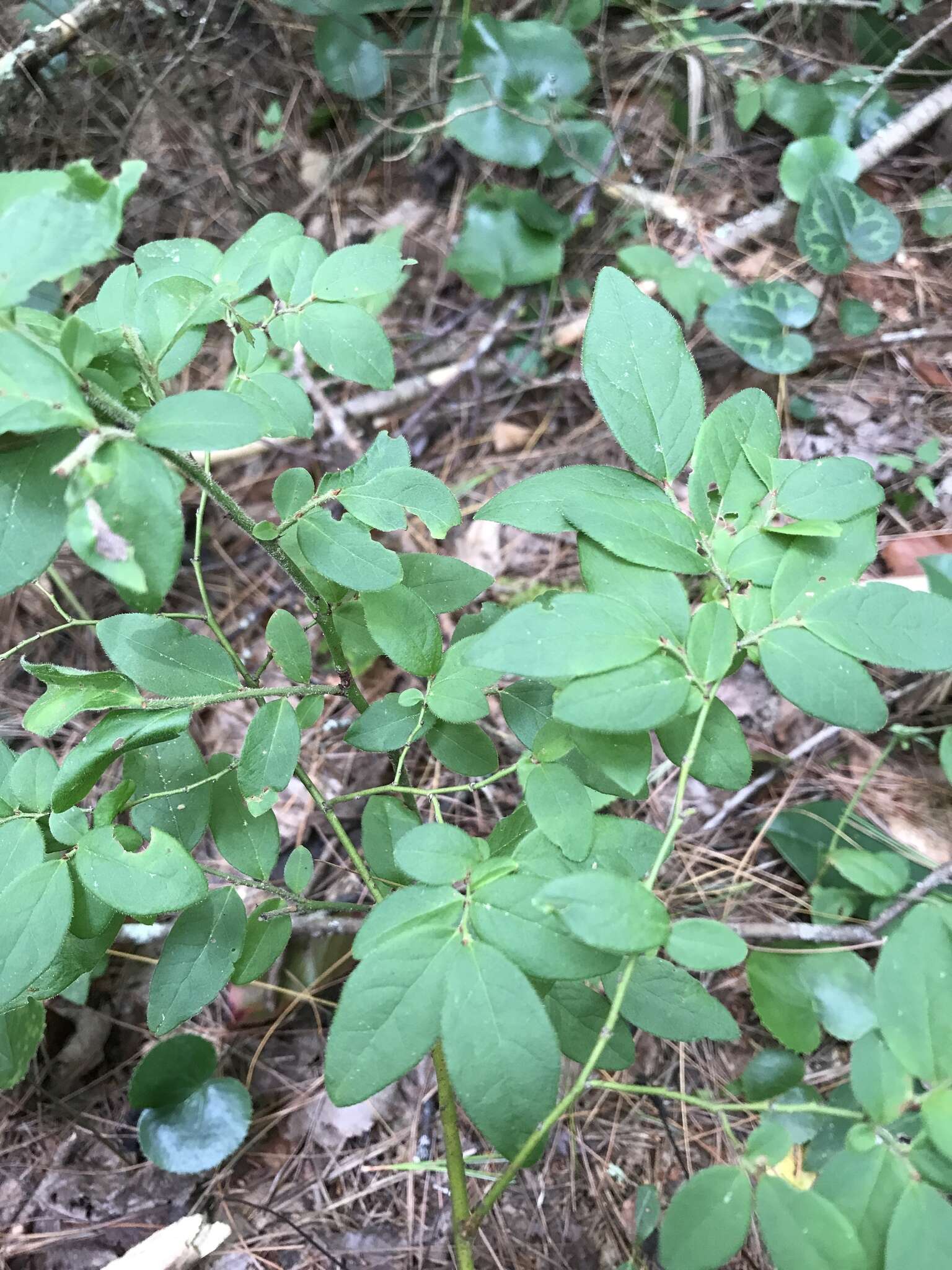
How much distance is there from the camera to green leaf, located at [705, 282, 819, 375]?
1924 mm

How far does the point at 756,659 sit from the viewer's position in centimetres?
87

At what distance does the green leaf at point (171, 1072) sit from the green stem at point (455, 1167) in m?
0.56

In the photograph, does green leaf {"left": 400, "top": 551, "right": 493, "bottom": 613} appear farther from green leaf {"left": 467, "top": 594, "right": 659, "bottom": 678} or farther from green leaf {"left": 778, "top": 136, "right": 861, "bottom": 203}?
green leaf {"left": 778, "top": 136, "right": 861, "bottom": 203}

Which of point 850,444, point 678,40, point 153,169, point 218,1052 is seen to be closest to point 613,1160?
point 218,1052

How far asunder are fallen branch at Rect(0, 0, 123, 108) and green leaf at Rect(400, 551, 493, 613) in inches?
78.5

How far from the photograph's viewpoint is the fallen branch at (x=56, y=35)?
2023 millimetres

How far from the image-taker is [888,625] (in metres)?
0.79

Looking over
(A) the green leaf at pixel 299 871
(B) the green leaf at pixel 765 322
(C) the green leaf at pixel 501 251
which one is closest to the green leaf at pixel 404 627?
(A) the green leaf at pixel 299 871

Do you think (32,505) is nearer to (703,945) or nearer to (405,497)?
(405,497)

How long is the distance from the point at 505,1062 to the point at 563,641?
1.28 feet

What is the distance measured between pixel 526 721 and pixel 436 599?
0.21 meters

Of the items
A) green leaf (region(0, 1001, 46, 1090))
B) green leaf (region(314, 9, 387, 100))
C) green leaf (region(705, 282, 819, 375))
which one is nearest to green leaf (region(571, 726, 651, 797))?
green leaf (region(0, 1001, 46, 1090))

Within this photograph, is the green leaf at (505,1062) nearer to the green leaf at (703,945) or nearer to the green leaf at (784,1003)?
the green leaf at (703,945)

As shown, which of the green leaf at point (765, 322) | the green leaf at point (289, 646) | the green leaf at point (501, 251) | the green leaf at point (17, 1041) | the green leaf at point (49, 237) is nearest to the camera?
the green leaf at point (49, 237)
